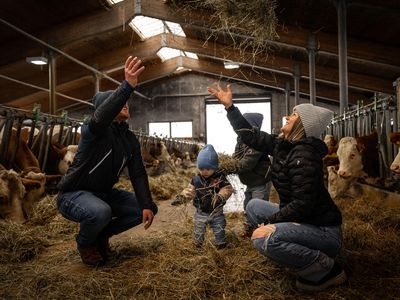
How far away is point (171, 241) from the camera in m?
3.51

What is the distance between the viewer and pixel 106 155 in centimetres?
294

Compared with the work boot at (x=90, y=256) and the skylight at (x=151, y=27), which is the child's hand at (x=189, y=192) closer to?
the work boot at (x=90, y=256)

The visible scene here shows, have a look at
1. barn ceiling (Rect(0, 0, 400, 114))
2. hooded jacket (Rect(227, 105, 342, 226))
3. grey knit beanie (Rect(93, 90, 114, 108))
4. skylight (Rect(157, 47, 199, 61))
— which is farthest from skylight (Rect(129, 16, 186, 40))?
hooded jacket (Rect(227, 105, 342, 226))

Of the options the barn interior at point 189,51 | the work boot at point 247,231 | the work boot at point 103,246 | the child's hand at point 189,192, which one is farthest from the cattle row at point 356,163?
the work boot at point 103,246

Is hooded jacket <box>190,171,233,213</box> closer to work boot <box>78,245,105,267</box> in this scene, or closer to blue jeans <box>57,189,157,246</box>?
A: blue jeans <box>57,189,157,246</box>

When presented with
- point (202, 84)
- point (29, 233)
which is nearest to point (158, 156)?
point (29, 233)

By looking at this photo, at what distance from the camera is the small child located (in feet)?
10.5

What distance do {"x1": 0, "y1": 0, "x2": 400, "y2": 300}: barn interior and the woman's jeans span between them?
0.16 meters

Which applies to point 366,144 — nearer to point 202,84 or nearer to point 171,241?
point 171,241

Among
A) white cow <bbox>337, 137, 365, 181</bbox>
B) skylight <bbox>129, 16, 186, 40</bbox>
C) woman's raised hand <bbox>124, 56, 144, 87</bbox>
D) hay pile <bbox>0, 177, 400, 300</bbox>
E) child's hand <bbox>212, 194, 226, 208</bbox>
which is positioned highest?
skylight <bbox>129, 16, 186, 40</bbox>

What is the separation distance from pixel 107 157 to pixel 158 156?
26.8ft

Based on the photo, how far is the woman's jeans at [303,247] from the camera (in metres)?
2.28

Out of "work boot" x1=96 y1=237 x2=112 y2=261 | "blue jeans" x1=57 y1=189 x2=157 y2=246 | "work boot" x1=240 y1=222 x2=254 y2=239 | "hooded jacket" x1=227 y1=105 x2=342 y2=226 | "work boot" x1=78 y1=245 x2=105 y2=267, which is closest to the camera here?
"hooded jacket" x1=227 y1=105 x2=342 y2=226

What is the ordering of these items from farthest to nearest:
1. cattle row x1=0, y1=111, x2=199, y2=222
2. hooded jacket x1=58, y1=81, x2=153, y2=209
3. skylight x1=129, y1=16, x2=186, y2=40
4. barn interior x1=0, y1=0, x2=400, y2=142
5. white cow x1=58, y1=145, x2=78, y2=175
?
skylight x1=129, y1=16, x2=186, y2=40
barn interior x1=0, y1=0, x2=400, y2=142
white cow x1=58, y1=145, x2=78, y2=175
cattle row x1=0, y1=111, x2=199, y2=222
hooded jacket x1=58, y1=81, x2=153, y2=209
